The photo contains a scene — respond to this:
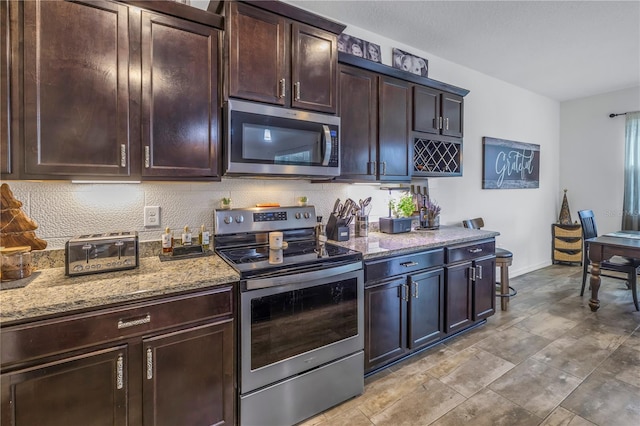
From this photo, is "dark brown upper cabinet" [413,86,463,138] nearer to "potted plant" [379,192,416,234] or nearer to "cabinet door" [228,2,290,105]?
"potted plant" [379,192,416,234]

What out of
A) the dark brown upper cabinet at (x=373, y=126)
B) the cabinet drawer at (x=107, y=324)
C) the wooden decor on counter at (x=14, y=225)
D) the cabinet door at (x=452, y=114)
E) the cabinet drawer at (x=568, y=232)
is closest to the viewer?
the cabinet drawer at (x=107, y=324)

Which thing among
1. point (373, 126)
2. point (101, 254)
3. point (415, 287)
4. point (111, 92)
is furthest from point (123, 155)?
point (415, 287)

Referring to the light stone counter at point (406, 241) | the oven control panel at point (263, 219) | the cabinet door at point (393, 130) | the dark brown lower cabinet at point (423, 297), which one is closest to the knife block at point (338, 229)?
the light stone counter at point (406, 241)

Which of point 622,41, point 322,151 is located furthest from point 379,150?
point 622,41

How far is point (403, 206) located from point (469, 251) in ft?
2.30

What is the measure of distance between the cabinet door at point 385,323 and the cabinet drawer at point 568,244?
441cm

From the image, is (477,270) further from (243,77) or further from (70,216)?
(70,216)

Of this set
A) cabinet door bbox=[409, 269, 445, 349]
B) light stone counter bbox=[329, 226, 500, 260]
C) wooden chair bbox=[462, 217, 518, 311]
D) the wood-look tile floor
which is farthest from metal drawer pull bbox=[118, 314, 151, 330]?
wooden chair bbox=[462, 217, 518, 311]

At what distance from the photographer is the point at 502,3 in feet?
8.07

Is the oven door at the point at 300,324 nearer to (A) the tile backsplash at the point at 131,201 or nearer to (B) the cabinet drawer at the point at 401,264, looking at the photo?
(B) the cabinet drawer at the point at 401,264

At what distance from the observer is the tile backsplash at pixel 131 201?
170cm

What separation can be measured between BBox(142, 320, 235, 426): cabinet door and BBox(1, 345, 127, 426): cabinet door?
4.3 inches

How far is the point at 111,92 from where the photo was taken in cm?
156

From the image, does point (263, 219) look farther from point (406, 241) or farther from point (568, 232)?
point (568, 232)
